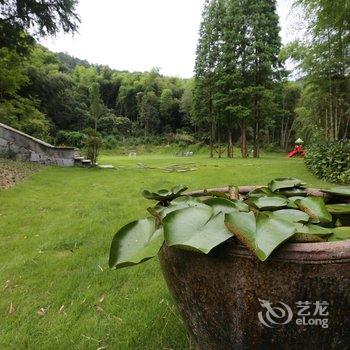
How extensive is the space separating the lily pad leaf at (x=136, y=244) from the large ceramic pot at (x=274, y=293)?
78mm

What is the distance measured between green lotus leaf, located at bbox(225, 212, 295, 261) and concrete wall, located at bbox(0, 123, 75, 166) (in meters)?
9.09

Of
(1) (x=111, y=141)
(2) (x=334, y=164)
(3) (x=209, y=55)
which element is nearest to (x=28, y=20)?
(2) (x=334, y=164)

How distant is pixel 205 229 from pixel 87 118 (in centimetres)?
2956

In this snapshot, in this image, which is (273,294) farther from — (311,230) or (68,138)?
(68,138)

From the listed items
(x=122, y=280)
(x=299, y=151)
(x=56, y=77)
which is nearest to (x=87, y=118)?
(x=56, y=77)

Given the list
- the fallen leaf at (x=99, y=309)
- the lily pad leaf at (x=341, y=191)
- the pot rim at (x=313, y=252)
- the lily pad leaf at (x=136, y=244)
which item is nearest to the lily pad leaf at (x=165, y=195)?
the lily pad leaf at (x=136, y=244)

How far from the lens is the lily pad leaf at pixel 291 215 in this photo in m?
1.05

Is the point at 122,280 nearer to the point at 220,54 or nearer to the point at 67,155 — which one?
the point at 67,155

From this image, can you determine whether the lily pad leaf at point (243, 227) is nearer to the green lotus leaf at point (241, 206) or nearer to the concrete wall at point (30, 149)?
the green lotus leaf at point (241, 206)

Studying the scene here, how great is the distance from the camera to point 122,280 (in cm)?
225

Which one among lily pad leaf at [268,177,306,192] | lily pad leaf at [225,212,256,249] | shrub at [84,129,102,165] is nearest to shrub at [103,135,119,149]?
shrub at [84,129,102,165]

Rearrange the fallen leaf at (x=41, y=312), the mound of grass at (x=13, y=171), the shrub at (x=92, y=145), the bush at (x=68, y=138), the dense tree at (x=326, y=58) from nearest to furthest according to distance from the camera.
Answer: the fallen leaf at (x=41, y=312) → the mound of grass at (x=13, y=171) → the dense tree at (x=326, y=58) → the shrub at (x=92, y=145) → the bush at (x=68, y=138)

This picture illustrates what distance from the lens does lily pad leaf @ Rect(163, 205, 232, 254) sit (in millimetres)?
946

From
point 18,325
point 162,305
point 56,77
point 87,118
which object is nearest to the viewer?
point 18,325
